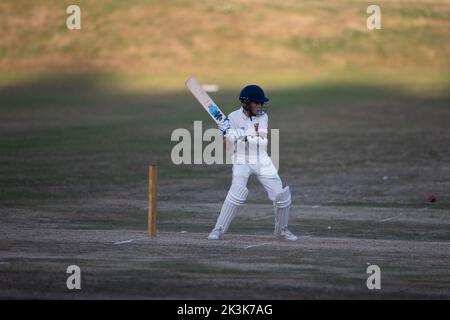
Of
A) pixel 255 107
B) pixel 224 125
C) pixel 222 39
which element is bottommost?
pixel 224 125

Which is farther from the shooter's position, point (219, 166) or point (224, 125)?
point (219, 166)

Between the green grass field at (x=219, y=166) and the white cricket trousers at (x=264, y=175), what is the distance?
2.38ft

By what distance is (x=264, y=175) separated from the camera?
14961mm

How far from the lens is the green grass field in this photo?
40.8ft

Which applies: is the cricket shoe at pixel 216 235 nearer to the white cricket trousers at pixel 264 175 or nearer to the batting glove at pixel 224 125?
the white cricket trousers at pixel 264 175

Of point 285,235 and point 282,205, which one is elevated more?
point 282,205

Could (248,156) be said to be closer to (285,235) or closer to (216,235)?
(216,235)

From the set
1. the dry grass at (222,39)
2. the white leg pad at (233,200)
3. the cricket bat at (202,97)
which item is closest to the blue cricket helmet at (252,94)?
the cricket bat at (202,97)

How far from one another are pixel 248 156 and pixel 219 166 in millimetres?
12861

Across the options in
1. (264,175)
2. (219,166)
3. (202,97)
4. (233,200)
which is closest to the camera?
(233,200)

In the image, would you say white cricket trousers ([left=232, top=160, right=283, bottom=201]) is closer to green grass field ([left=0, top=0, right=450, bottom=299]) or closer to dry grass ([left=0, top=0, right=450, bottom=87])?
green grass field ([left=0, top=0, right=450, bottom=299])

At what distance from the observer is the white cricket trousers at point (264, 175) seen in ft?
49.0

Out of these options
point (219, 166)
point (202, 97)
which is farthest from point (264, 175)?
point (219, 166)

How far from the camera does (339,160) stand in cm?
2859
